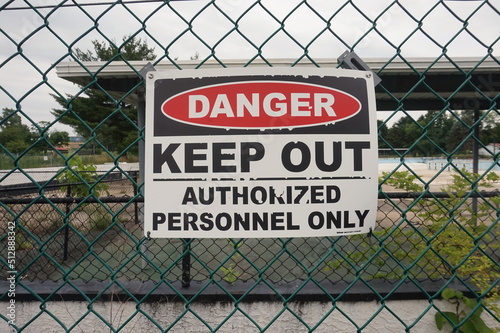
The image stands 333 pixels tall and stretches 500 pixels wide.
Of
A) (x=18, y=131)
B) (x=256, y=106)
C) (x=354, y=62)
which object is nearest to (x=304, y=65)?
(x=354, y=62)

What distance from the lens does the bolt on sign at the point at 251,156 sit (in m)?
1.16

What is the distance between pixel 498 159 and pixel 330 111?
33.9 inches

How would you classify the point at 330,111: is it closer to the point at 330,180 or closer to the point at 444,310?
the point at 330,180

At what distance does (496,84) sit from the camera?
485 centimetres

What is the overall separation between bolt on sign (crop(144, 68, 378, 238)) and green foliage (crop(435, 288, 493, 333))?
1098 millimetres

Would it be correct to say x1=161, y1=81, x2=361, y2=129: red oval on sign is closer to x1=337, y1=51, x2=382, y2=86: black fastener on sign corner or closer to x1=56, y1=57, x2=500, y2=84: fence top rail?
x1=337, y1=51, x2=382, y2=86: black fastener on sign corner

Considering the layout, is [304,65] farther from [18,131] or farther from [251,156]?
[18,131]

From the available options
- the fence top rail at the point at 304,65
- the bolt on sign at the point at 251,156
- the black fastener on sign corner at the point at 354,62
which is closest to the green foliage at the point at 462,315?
the bolt on sign at the point at 251,156

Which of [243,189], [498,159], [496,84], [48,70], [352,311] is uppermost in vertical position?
[496,84]

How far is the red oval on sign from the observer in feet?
3.86

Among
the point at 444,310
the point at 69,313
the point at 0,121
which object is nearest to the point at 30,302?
the point at 69,313

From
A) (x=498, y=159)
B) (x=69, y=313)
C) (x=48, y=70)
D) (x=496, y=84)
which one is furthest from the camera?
(x=496, y=84)

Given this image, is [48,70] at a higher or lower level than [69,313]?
higher

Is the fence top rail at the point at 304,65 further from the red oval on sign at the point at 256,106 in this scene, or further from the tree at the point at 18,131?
the red oval on sign at the point at 256,106
